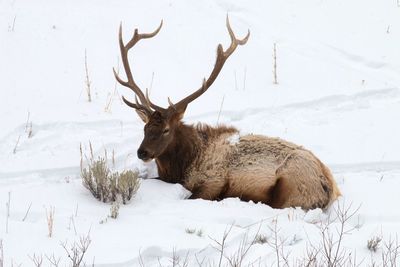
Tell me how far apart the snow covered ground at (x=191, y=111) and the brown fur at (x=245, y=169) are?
0.23 m

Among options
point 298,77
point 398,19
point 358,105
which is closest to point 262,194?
point 358,105

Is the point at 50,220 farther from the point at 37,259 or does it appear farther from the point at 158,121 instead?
the point at 158,121

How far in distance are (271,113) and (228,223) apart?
3.69 meters

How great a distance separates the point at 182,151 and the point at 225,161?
53 cm

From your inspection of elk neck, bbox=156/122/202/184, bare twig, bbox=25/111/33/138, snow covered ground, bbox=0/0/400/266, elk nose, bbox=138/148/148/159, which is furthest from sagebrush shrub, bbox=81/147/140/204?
bare twig, bbox=25/111/33/138

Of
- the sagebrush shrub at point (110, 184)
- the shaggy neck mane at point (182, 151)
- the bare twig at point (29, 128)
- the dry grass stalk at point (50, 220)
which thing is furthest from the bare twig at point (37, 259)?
the bare twig at point (29, 128)

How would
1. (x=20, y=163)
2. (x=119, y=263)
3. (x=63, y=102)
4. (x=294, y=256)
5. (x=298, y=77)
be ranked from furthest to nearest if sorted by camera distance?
(x=298, y=77) → (x=63, y=102) → (x=20, y=163) → (x=294, y=256) → (x=119, y=263)

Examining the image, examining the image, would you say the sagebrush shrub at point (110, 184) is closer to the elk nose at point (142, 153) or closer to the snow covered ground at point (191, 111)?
the snow covered ground at point (191, 111)

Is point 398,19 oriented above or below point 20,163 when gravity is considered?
above

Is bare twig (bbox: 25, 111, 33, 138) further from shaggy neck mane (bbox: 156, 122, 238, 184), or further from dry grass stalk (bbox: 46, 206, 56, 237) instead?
dry grass stalk (bbox: 46, 206, 56, 237)

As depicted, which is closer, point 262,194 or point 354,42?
point 262,194

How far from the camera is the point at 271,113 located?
9.78 metres

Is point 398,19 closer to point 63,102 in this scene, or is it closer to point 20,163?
point 63,102

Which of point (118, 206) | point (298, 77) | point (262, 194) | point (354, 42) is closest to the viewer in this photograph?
point (118, 206)
